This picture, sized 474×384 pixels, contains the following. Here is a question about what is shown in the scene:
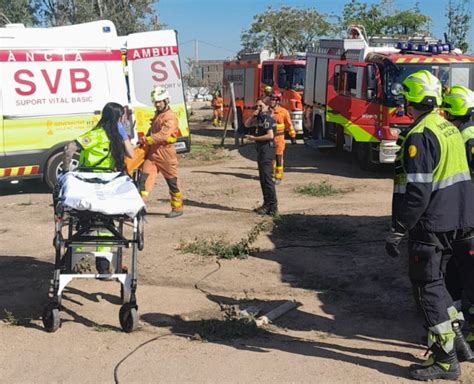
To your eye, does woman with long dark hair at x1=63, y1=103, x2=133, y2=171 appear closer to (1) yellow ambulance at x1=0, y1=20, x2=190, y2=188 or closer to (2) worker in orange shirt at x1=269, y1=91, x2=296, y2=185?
(1) yellow ambulance at x1=0, y1=20, x2=190, y2=188

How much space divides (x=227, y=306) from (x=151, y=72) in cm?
768

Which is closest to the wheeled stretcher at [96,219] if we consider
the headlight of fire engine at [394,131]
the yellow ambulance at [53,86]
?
the yellow ambulance at [53,86]

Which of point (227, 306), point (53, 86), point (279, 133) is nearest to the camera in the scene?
point (227, 306)

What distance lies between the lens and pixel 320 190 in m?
12.2

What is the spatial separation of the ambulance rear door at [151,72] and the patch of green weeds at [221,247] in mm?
4821

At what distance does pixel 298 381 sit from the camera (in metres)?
4.60

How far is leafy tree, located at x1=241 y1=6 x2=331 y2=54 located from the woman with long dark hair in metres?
38.2

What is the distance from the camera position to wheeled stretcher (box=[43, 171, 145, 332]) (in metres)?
5.37

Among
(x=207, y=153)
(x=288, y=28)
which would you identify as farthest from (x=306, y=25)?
(x=207, y=153)

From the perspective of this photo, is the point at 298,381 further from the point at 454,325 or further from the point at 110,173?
the point at 110,173

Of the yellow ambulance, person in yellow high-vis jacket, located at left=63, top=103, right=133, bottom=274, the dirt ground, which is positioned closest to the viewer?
the dirt ground

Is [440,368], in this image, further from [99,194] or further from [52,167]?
[52,167]

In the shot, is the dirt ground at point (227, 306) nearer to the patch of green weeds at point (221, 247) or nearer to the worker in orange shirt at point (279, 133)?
the patch of green weeds at point (221, 247)

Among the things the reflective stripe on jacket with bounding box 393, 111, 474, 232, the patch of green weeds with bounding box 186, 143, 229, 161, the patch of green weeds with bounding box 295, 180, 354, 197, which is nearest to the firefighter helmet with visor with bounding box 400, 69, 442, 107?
the reflective stripe on jacket with bounding box 393, 111, 474, 232
